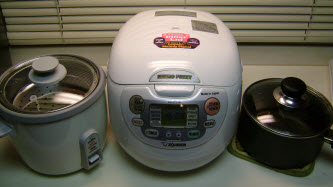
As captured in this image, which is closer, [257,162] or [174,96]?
[174,96]

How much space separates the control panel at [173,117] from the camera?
2.06 ft

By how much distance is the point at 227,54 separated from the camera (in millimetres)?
673

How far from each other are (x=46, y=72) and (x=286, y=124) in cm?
54

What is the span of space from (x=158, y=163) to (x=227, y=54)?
28 centimetres

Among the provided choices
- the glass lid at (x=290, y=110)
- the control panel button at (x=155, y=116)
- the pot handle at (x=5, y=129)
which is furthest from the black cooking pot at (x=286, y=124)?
the pot handle at (x=5, y=129)

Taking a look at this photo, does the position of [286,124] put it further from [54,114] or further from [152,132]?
[54,114]

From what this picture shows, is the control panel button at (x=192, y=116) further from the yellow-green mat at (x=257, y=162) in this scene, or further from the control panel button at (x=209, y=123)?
the yellow-green mat at (x=257, y=162)

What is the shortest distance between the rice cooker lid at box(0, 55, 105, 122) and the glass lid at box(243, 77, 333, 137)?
0.37 metres

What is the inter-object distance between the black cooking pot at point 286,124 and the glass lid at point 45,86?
378 mm

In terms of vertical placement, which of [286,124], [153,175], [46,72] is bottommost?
[153,175]

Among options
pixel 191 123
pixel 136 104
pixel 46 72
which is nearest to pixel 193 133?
pixel 191 123

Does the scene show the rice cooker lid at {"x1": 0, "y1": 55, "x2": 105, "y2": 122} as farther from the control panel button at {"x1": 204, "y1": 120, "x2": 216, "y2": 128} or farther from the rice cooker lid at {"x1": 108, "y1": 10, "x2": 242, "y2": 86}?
Answer: the control panel button at {"x1": 204, "y1": 120, "x2": 216, "y2": 128}

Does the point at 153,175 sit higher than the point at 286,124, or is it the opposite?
the point at 286,124

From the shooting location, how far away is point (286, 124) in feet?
2.22
